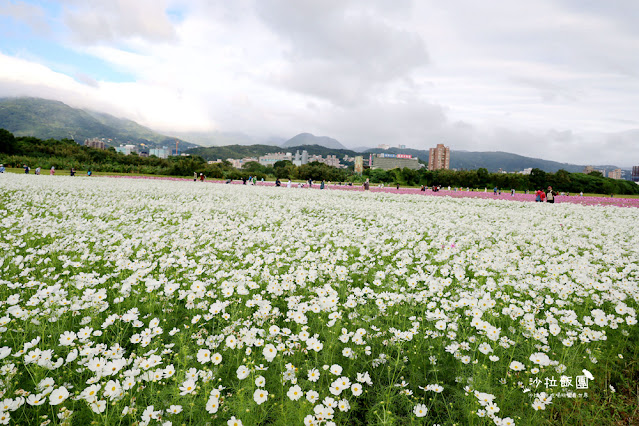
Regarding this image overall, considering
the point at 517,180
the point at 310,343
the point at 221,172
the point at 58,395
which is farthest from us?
the point at 221,172

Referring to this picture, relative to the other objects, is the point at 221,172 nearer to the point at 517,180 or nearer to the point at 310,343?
the point at 517,180

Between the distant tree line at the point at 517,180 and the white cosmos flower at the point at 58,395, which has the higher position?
the distant tree line at the point at 517,180

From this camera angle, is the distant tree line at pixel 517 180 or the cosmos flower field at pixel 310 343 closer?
the cosmos flower field at pixel 310 343

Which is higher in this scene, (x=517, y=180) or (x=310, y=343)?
(x=517, y=180)

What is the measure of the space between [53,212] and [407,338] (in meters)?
14.3

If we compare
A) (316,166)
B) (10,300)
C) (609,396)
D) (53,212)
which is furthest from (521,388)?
(316,166)

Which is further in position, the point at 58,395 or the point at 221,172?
the point at 221,172

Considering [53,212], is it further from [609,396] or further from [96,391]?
[609,396]

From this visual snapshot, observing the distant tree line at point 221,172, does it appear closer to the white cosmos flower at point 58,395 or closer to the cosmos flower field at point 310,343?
the cosmos flower field at point 310,343

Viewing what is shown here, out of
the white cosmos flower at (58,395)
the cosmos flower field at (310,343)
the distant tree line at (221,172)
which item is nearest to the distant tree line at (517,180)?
the distant tree line at (221,172)

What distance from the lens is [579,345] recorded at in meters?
3.77

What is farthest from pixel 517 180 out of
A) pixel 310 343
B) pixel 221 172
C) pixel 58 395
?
pixel 58 395

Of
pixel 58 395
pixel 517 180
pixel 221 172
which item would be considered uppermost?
pixel 517 180

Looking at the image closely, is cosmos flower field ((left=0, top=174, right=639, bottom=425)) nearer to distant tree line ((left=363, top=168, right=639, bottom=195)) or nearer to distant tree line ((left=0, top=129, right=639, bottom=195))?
distant tree line ((left=0, top=129, right=639, bottom=195))
